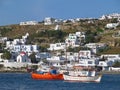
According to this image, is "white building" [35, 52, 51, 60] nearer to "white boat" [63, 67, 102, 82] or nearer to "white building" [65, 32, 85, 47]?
"white building" [65, 32, 85, 47]

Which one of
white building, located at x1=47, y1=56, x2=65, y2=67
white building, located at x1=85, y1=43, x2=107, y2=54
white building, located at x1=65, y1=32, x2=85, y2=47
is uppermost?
white building, located at x1=65, y1=32, x2=85, y2=47

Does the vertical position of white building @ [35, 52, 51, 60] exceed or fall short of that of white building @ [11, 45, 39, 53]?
it falls short

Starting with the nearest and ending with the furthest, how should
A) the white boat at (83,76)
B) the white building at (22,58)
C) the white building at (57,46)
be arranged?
the white boat at (83,76)
the white building at (22,58)
the white building at (57,46)

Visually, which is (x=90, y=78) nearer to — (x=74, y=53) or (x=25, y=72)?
(x=25, y=72)

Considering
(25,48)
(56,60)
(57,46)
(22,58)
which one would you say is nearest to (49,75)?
(56,60)

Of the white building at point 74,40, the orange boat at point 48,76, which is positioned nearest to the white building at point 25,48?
the white building at point 74,40

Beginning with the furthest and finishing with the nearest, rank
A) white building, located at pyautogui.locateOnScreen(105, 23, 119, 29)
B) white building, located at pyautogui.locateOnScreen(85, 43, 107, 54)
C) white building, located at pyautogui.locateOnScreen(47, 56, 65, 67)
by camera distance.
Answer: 1. white building, located at pyautogui.locateOnScreen(105, 23, 119, 29)
2. white building, located at pyautogui.locateOnScreen(85, 43, 107, 54)
3. white building, located at pyautogui.locateOnScreen(47, 56, 65, 67)

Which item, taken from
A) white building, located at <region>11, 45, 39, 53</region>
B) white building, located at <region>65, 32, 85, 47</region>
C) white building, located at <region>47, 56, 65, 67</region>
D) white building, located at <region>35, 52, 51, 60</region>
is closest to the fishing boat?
white building, located at <region>47, 56, 65, 67</region>

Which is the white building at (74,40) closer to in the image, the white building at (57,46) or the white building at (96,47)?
the white building at (57,46)

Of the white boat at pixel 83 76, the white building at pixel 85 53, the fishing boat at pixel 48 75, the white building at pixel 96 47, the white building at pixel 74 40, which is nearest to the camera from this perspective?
the white boat at pixel 83 76

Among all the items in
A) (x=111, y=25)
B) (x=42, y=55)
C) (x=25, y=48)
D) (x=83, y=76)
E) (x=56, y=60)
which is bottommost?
(x=83, y=76)

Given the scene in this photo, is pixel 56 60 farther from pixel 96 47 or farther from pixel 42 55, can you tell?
pixel 96 47

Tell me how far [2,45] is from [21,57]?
30499mm

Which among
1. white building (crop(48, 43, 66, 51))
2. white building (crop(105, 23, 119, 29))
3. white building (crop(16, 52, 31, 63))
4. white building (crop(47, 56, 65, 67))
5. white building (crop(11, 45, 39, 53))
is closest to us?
white building (crop(47, 56, 65, 67))
